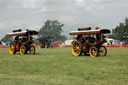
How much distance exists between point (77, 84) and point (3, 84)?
1797mm

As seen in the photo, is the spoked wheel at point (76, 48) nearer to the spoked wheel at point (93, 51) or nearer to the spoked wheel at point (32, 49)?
the spoked wheel at point (93, 51)

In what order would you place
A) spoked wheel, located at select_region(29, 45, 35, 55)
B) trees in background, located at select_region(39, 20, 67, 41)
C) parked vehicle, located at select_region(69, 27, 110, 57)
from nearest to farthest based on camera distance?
1. parked vehicle, located at select_region(69, 27, 110, 57)
2. spoked wheel, located at select_region(29, 45, 35, 55)
3. trees in background, located at select_region(39, 20, 67, 41)

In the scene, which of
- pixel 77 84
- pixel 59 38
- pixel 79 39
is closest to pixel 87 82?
pixel 77 84

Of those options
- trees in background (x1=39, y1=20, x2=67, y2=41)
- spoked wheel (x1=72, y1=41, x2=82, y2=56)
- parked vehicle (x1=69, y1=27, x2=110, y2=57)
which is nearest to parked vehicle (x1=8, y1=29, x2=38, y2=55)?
parked vehicle (x1=69, y1=27, x2=110, y2=57)

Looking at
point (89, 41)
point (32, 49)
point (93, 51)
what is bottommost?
point (93, 51)

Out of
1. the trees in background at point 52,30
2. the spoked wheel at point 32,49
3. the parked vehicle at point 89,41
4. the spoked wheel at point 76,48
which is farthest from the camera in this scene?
the trees in background at point 52,30

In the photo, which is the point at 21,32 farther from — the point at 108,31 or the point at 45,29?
the point at 45,29

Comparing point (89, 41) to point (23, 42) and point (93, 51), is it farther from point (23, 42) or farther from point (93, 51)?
point (23, 42)

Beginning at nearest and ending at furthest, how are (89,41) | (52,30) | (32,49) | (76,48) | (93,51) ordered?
1. (93,51)
2. (89,41)
3. (76,48)
4. (32,49)
5. (52,30)

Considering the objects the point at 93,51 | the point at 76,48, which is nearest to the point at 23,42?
the point at 76,48

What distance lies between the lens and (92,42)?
1552cm

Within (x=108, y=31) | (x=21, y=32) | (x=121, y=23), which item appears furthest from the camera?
(x=121, y=23)

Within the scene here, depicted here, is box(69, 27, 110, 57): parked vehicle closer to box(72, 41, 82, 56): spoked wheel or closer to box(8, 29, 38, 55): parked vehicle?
box(72, 41, 82, 56): spoked wheel

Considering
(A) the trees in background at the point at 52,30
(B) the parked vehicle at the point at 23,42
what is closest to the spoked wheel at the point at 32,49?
(B) the parked vehicle at the point at 23,42
